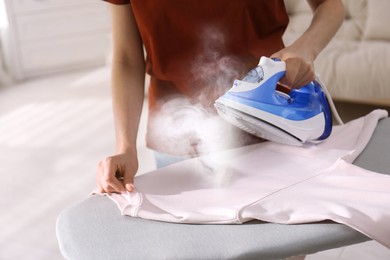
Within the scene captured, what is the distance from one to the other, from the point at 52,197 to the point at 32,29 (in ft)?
6.67

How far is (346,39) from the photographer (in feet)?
10.5

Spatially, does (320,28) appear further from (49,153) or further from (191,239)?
(49,153)

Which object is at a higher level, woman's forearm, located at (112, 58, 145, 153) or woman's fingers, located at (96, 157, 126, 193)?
woman's forearm, located at (112, 58, 145, 153)

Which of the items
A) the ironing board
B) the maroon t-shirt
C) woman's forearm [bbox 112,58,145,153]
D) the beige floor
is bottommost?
the beige floor

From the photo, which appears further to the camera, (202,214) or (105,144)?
(105,144)

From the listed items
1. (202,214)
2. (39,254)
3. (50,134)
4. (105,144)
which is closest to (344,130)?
(202,214)

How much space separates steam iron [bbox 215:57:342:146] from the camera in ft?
3.12

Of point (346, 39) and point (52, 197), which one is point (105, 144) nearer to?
point (52, 197)

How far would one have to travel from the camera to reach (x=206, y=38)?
116 centimetres

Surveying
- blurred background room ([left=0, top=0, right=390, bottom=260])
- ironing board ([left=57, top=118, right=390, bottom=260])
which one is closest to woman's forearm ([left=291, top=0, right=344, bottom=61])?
ironing board ([left=57, top=118, right=390, bottom=260])

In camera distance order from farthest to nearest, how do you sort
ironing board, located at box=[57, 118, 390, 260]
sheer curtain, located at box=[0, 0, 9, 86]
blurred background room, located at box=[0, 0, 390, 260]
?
sheer curtain, located at box=[0, 0, 9, 86] → blurred background room, located at box=[0, 0, 390, 260] → ironing board, located at box=[57, 118, 390, 260]

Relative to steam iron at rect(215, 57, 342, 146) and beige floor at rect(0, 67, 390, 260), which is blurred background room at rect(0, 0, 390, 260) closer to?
A: beige floor at rect(0, 67, 390, 260)

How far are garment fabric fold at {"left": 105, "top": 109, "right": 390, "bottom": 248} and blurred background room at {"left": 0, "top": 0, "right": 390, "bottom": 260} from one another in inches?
37.2

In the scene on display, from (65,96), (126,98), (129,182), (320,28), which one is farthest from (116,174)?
(65,96)
